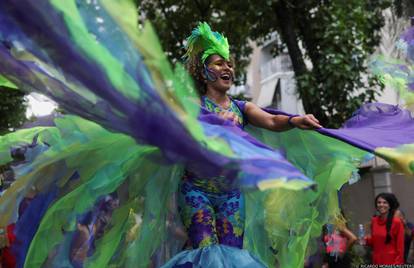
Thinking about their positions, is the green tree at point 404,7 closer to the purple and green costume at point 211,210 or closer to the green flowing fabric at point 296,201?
the green flowing fabric at point 296,201

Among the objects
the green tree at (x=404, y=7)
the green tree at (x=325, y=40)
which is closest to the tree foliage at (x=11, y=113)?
the green tree at (x=325, y=40)

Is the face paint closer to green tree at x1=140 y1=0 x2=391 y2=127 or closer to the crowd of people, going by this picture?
the crowd of people

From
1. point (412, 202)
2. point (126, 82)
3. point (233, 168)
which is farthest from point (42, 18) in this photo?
point (412, 202)

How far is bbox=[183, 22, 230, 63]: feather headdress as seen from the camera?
3340mm

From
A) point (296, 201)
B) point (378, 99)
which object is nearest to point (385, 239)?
point (296, 201)

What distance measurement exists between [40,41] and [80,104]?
1.06 feet

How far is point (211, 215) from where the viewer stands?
119 inches

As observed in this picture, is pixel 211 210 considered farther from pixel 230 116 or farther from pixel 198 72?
pixel 198 72

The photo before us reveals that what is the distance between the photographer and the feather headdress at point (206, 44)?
334cm

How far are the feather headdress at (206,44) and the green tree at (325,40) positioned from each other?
17.9ft

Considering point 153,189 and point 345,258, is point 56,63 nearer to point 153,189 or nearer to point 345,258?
point 153,189

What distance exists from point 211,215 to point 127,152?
19.9 inches

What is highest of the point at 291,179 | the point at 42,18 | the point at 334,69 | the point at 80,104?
the point at 334,69

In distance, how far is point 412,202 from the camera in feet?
45.8
